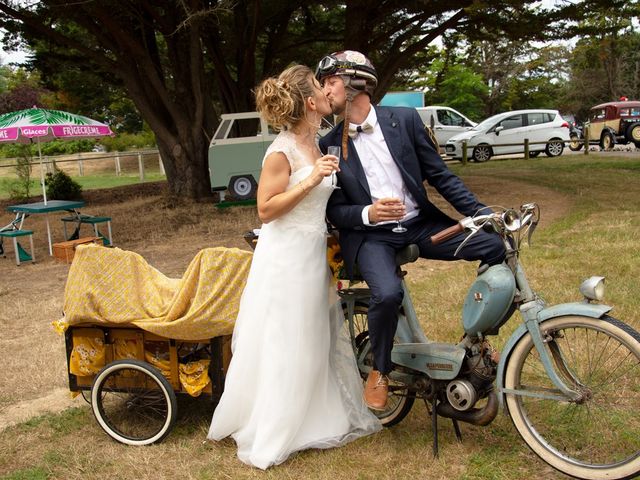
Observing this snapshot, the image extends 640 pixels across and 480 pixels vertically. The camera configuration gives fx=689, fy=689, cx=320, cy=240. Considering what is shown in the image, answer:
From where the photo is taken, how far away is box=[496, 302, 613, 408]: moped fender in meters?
2.99

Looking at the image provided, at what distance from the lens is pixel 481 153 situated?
82.8ft

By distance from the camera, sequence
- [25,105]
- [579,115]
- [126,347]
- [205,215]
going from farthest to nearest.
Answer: [579,115] < [25,105] < [205,215] < [126,347]

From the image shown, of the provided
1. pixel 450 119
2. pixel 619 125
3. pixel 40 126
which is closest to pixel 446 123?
pixel 450 119

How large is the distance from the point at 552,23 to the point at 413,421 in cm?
1207

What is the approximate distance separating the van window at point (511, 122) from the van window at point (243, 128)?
12584 mm

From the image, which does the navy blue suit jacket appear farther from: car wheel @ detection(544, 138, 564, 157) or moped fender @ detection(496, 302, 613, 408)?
car wheel @ detection(544, 138, 564, 157)

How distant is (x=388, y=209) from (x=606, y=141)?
26262 mm

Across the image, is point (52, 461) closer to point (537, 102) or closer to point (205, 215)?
point (205, 215)

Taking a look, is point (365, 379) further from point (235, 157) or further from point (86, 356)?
point (235, 157)

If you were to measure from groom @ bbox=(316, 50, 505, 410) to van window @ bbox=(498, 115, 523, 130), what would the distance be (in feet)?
76.0

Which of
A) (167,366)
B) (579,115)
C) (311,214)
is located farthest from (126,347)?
(579,115)

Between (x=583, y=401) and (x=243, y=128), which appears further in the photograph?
(x=243, y=128)

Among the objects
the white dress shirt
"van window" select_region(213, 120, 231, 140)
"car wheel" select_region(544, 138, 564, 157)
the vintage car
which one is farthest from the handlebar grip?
the vintage car

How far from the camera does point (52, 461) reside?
378 centimetres
